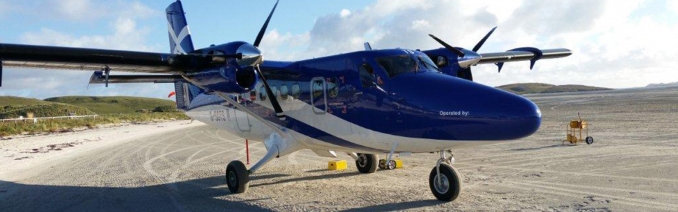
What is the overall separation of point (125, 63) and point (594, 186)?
29.1 ft

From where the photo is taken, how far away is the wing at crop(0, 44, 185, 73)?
877 cm

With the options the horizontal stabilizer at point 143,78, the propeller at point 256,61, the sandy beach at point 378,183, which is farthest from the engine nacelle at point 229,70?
the sandy beach at point 378,183

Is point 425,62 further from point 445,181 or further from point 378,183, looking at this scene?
point 378,183

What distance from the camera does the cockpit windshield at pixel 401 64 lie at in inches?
341

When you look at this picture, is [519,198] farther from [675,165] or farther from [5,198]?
[5,198]

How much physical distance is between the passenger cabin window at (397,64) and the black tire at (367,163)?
13.0ft

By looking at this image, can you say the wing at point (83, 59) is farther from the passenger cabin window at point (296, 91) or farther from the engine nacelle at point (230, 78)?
the passenger cabin window at point (296, 91)

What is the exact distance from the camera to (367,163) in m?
12.4

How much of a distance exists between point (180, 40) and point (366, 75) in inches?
317

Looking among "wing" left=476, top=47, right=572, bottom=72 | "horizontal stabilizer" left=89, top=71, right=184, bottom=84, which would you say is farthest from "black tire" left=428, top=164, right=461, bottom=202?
"wing" left=476, top=47, right=572, bottom=72

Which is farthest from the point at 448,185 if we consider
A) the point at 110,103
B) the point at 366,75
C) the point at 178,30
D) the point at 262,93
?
the point at 110,103

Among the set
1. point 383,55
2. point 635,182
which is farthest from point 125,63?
point 635,182

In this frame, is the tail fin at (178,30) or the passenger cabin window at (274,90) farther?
the tail fin at (178,30)

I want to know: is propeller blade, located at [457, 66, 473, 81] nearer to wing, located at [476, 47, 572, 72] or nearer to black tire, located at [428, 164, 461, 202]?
wing, located at [476, 47, 572, 72]
